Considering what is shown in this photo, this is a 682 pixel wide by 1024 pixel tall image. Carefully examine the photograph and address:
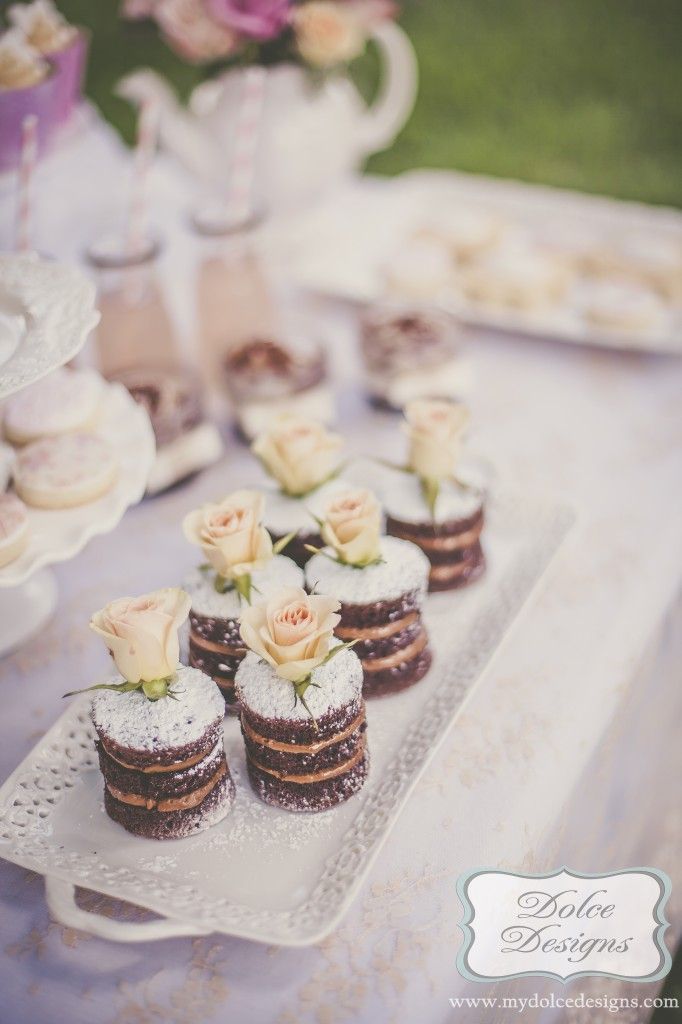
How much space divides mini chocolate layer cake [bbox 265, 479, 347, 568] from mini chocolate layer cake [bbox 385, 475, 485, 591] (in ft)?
0.35

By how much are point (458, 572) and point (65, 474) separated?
0.64m

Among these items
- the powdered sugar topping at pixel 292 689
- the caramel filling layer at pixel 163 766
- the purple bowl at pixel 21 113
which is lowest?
the caramel filling layer at pixel 163 766

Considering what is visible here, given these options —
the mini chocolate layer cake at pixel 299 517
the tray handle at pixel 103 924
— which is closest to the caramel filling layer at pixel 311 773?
the tray handle at pixel 103 924

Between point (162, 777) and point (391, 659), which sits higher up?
point (162, 777)

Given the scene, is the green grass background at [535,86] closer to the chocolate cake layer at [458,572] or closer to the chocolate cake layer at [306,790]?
the chocolate cake layer at [458,572]

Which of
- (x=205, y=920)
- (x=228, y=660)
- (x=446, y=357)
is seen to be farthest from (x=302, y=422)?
(x=205, y=920)

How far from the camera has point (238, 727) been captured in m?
1.52

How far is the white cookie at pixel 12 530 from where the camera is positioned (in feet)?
4.81

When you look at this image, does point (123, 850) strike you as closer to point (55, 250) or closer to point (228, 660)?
point (228, 660)

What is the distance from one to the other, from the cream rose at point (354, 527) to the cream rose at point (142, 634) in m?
0.26

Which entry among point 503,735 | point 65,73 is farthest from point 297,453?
point 65,73

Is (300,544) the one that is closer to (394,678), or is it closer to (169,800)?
(394,678)

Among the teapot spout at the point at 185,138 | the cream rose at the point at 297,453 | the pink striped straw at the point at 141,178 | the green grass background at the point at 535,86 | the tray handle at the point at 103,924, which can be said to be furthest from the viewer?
the green grass background at the point at 535,86

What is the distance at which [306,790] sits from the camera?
1.38m
